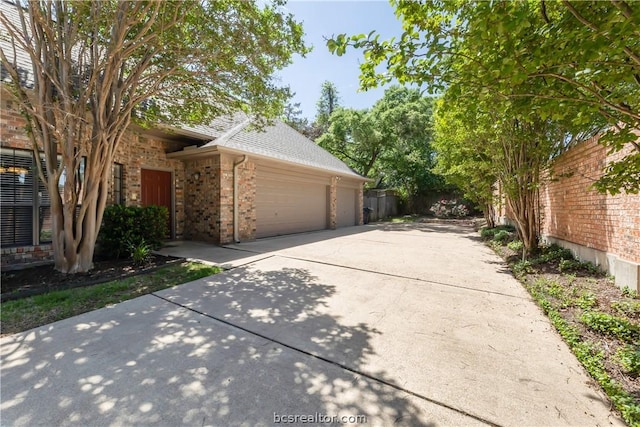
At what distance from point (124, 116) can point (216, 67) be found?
1.97 metres

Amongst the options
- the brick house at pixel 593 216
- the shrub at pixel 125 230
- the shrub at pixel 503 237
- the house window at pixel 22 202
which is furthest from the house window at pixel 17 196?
the shrub at pixel 503 237

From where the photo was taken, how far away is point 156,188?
8.03 m

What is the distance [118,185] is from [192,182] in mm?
1942

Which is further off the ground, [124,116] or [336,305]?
[124,116]

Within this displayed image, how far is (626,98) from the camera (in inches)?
92.2

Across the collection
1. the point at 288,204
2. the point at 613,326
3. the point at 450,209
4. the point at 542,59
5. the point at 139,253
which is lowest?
the point at 613,326

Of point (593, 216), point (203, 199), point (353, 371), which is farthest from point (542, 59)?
point (203, 199)

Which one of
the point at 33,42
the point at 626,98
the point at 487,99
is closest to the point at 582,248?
the point at 626,98

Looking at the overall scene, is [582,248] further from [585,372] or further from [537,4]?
[537,4]

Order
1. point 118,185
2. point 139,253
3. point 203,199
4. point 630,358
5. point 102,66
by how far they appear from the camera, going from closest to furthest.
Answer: point 630,358 → point 102,66 → point 139,253 → point 118,185 → point 203,199

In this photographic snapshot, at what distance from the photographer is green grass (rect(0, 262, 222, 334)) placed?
2998 millimetres

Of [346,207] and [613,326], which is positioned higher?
[346,207]

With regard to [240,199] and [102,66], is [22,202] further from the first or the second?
[240,199]

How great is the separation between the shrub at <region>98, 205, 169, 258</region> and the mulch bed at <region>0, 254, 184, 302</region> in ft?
1.30
